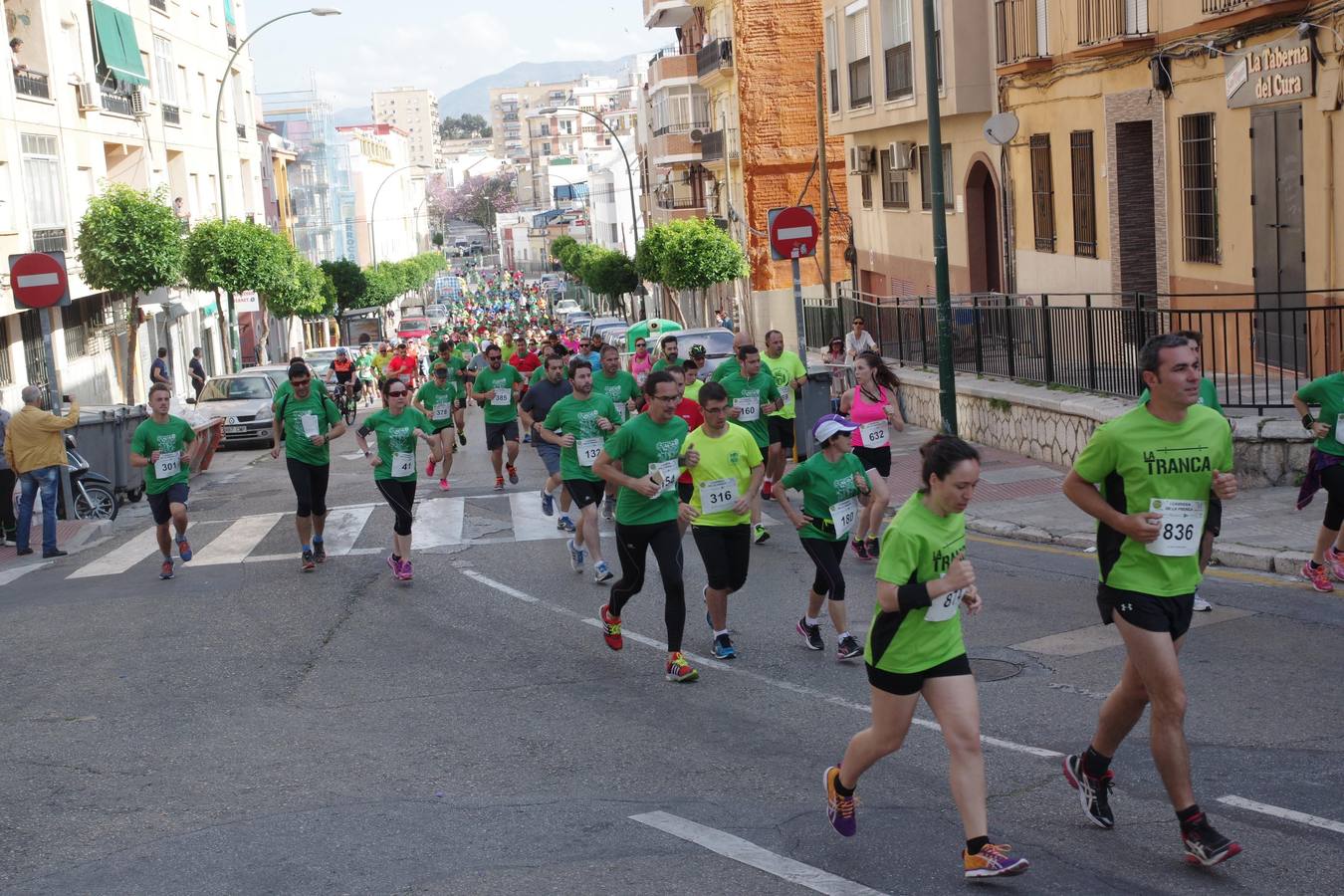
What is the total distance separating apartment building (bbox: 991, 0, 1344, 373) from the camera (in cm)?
1605

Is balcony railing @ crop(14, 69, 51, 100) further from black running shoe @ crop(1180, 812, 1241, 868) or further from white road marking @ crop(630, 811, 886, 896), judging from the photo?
black running shoe @ crop(1180, 812, 1241, 868)

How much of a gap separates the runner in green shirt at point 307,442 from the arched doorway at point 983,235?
17278 mm

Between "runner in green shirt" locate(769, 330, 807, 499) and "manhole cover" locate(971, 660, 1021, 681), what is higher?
"runner in green shirt" locate(769, 330, 807, 499)

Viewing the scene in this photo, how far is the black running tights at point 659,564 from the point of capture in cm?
932

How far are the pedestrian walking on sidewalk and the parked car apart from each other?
39.1ft

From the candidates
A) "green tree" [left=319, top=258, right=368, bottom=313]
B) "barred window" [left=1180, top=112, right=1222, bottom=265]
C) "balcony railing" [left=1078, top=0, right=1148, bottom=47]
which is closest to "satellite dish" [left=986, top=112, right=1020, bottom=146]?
"balcony railing" [left=1078, top=0, right=1148, bottom=47]

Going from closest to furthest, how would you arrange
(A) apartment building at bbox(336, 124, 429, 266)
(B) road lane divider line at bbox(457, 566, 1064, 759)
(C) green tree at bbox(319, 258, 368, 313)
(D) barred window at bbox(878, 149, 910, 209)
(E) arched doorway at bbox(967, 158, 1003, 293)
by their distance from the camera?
(B) road lane divider line at bbox(457, 566, 1064, 759)
(E) arched doorway at bbox(967, 158, 1003, 293)
(D) barred window at bbox(878, 149, 910, 209)
(C) green tree at bbox(319, 258, 368, 313)
(A) apartment building at bbox(336, 124, 429, 266)

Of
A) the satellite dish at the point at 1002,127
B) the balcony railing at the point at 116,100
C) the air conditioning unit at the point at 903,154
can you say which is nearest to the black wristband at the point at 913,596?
the satellite dish at the point at 1002,127

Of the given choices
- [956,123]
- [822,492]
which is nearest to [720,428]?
[822,492]

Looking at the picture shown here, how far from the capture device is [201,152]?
49.9 meters

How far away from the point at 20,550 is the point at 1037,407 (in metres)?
11.0

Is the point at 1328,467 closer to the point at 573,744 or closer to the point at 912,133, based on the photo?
the point at 573,744

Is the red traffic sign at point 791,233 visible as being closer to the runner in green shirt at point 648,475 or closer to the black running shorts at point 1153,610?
the runner in green shirt at point 648,475

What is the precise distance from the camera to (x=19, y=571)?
15.5 m
